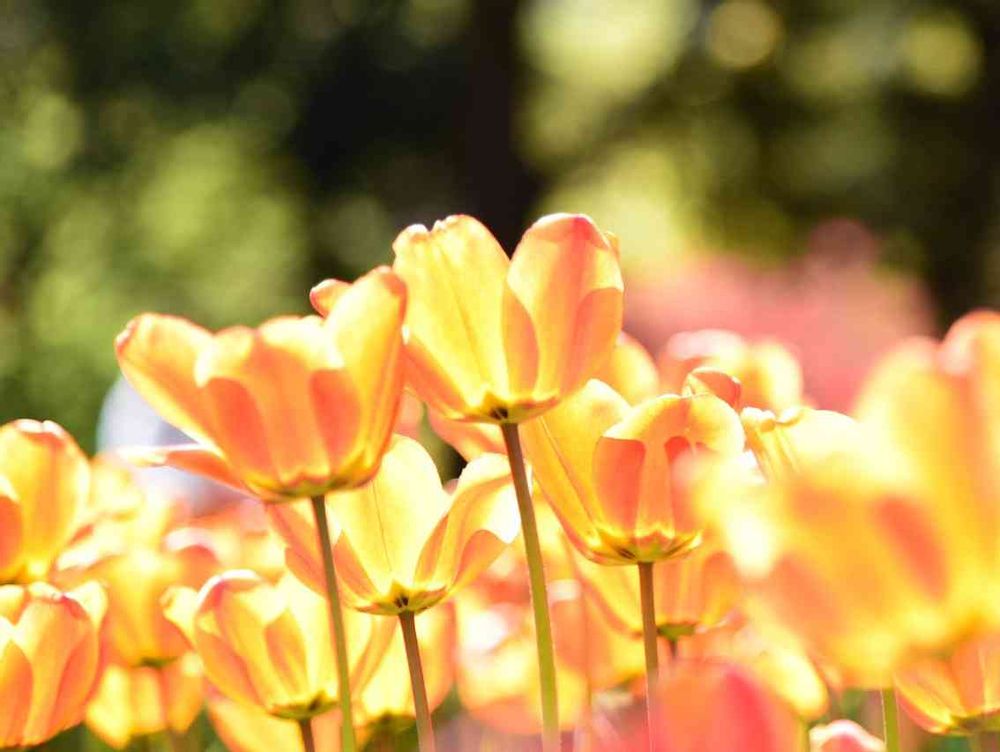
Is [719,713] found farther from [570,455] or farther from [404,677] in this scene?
[404,677]

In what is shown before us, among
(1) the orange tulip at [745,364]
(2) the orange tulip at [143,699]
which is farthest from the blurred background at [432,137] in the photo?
(1) the orange tulip at [745,364]

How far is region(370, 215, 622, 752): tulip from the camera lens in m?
Answer: 0.51

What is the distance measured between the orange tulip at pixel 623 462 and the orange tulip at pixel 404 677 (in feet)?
0.43

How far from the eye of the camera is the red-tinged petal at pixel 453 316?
521 millimetres

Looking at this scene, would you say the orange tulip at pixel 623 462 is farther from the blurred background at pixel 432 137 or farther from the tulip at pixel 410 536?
the blurred background at pixel 432 137

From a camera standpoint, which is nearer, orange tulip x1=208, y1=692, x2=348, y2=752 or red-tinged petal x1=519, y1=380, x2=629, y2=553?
red-tinged petal x1=519, y1=380, x2=629, y2=553

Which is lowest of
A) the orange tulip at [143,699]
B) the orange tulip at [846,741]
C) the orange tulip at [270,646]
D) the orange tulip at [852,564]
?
the orange tulip at [143,699]

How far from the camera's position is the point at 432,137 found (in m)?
7.58

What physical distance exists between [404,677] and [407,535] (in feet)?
0.34

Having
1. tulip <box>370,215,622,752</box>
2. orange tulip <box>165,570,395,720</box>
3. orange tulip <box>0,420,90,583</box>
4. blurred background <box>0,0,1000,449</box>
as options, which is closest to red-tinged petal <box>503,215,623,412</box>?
tulip <box>370,215,622,752</box>

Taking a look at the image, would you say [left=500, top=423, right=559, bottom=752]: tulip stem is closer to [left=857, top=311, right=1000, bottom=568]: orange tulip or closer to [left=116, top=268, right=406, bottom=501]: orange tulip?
[left=116, top=268, right=406, bottom=501]: orange tulip

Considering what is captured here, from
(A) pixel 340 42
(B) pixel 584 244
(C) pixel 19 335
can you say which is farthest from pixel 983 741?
(A) pixel 340 42

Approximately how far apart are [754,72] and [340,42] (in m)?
2.12

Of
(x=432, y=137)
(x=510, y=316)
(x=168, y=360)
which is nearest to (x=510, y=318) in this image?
(x=510, y=316)
